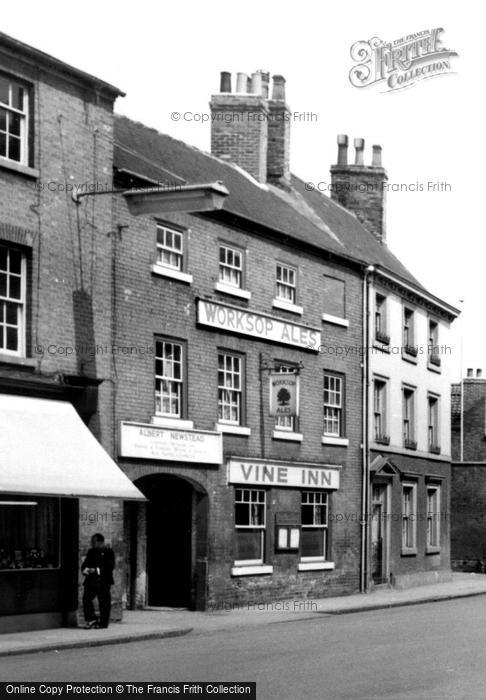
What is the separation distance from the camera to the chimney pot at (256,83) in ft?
115

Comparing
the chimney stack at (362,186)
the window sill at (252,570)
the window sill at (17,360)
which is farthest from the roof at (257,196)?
the window sill at (252,570)

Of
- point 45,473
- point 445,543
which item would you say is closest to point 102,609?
point 45,473

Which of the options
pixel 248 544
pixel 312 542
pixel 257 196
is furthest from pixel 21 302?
pixel 312 542

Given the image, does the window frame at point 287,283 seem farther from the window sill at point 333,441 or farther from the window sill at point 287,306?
the window sill at point 333,441

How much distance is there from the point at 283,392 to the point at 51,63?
9.83 meters

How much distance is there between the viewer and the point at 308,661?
648 inches

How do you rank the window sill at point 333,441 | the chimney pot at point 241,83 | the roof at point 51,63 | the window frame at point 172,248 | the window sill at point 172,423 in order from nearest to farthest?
the roof at point 51,63, the window sill at point 172,423, the window frame at point 172,248, the window sill at point 333,441, the chimney pot at point 241,83

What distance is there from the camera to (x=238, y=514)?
1142 inches

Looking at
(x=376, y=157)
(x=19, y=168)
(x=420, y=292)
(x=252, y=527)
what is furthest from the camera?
(x=376, y=157)

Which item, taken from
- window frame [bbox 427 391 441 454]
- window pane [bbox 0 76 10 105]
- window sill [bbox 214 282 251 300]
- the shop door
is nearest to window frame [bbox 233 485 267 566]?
window sill [bbox 214 282 251 300]

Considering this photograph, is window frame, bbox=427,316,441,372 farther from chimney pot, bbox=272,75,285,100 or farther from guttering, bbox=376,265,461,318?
chimney pot, bbox=272,75,285,100

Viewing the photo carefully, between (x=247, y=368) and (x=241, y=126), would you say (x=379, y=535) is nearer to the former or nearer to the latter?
(x=247, y=368)

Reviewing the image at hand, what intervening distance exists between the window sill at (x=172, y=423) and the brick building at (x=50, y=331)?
1.92 meters

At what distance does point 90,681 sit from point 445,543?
29.2m
